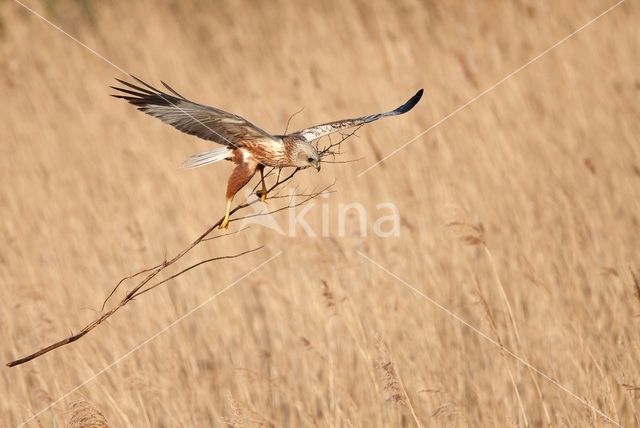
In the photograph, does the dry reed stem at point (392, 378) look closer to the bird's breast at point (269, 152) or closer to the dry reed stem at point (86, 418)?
the dry reed stem at point (86, 418)

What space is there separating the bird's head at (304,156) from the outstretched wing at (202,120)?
0.06 meters

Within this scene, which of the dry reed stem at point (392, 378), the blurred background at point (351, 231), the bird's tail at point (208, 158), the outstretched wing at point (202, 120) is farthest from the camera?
the blurred background at point (351, 231)

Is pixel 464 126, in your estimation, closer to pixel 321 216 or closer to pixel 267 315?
pixel 321 216

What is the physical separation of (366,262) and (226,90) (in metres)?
2.35

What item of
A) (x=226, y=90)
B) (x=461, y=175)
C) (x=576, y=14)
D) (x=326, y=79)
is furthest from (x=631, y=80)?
(x=226, y=90)

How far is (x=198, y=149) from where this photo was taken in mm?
5551

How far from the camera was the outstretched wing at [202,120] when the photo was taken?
1490 millimetres

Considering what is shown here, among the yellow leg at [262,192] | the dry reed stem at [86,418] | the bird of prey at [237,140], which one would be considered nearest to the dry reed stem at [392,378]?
the dry reed stem at [86,418]

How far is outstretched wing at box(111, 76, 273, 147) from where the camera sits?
4.89 ft

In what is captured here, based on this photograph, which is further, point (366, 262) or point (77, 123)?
point (77, 123)
